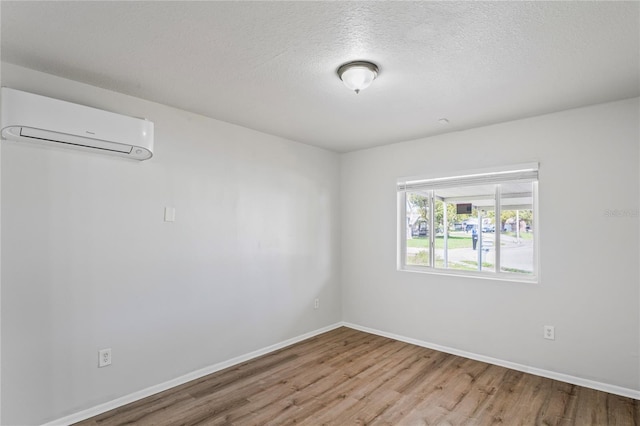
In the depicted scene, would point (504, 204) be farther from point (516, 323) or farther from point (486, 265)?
point (516, 323)

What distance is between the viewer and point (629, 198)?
2797mm

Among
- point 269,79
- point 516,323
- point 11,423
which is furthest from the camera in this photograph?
point 516,323

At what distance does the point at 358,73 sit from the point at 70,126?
1946 mm

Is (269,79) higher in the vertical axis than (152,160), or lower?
higher

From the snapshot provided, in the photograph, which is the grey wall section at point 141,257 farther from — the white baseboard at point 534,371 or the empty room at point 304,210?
the white baseboard at point 534,371

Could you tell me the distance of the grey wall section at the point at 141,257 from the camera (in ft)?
7.43

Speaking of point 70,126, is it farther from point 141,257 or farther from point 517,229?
point 517,229

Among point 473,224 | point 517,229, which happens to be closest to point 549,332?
point 517,229

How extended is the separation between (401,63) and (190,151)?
2.04m

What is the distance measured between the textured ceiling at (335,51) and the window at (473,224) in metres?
0.81

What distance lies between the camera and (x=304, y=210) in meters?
4.33

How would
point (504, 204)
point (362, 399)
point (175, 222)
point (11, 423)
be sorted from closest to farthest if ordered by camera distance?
point (11, 423)
point (362, 399)
point (175, 222)
point (504, 204)

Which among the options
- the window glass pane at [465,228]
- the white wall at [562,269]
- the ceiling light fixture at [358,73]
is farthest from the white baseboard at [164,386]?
the ceiling light fixture at [358,73]

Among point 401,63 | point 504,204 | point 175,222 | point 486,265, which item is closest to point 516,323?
point 486,265
